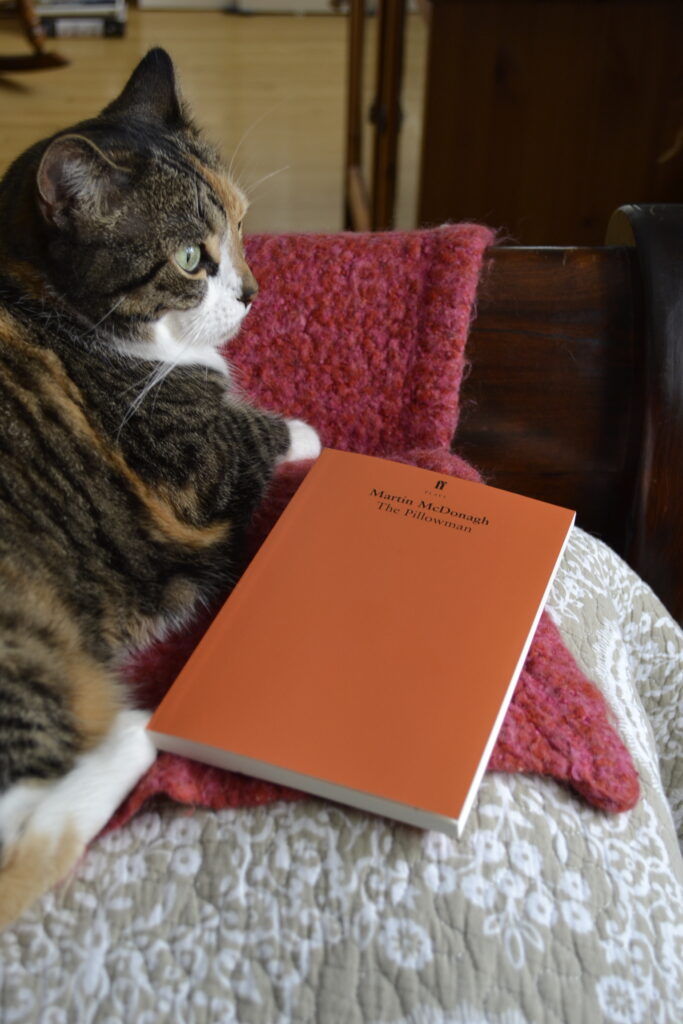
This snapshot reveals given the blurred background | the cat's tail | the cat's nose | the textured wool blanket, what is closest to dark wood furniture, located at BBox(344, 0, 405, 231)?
the blurred background

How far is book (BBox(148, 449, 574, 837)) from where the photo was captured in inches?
23.8

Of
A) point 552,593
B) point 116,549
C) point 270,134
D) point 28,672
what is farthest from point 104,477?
point 270,134

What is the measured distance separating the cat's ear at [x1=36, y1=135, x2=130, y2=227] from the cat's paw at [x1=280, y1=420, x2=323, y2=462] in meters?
0.28

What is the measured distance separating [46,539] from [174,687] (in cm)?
17

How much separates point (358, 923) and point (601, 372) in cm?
63

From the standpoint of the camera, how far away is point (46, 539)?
2.38 feet

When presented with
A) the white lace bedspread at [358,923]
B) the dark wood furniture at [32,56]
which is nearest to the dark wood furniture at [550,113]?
the white lace bedspread at [358,923]

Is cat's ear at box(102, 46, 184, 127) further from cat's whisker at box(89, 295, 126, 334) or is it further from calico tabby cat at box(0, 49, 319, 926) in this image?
cat's whisker at box(89, 295, 126, 334)

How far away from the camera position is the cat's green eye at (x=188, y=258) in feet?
2.60

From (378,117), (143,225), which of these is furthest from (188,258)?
(378,117)

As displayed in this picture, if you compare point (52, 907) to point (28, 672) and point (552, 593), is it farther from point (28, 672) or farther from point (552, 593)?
point (552, 593)

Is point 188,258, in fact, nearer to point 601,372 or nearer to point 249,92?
point 601,372

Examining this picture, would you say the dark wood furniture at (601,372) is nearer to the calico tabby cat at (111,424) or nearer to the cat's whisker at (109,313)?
the calico tabby cat at (111,424)

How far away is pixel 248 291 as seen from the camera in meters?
0.87
